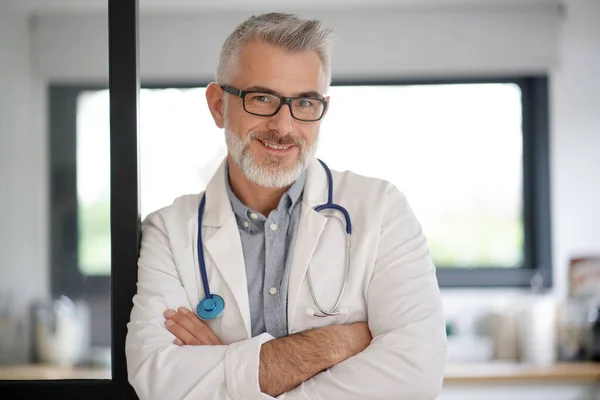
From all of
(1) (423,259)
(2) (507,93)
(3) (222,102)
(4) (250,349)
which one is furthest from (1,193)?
(2) (507,93)

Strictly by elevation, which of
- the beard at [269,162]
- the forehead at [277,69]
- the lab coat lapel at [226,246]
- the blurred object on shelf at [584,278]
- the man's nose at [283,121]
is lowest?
the blurred object on shelf at [584,278]

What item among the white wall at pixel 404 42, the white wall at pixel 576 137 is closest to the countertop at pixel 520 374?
the white wall at pixel 576 137

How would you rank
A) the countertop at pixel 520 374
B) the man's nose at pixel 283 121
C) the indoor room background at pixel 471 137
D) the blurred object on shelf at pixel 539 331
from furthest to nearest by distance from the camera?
the indoor room background at pixel 471 137 → the blurred object on shelf at pixel 539 331 → the countertop at pixel 520 374 → the man's nose at pixel 283 121

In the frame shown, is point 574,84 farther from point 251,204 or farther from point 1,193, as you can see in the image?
point 1,193

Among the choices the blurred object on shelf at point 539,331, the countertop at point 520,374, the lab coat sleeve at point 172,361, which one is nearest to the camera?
the lab coat sleeve at point 172,361

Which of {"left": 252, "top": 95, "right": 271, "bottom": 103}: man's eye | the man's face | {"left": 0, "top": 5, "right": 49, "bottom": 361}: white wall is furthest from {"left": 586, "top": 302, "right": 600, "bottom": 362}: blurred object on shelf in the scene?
{"left": 0, "top": 5, "right": 49, "bottom": 361}: white wall

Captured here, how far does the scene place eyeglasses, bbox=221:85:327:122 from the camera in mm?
1225

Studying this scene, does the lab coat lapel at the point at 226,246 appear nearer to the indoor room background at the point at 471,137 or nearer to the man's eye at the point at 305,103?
the man's eye at the point at 305,103

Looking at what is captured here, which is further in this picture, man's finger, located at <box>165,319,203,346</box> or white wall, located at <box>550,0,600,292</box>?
white wall, located at <box>550,0,600,292</box>

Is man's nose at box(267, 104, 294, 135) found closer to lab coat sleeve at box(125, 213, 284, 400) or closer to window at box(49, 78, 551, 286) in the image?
lab coat sleeve at box(125, 213, 284, 400)

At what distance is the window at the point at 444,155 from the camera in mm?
2979

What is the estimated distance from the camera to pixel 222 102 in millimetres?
1340

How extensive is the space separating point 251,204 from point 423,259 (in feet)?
1.19

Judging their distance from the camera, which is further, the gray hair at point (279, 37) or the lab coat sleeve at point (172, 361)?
the gray hair at point (279, 37)
